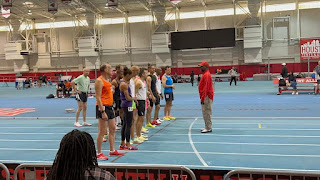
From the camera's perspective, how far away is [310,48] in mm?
31344

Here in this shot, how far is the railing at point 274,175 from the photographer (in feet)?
8.40

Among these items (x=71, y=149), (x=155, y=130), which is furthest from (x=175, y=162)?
(x=71, y=149)

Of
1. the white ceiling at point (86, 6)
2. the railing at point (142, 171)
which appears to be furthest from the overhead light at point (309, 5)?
the railing at point (142, 171)

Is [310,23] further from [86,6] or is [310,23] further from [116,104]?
[116,104]

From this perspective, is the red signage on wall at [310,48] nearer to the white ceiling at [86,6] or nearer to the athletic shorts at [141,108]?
the white ceiling at [86,6]

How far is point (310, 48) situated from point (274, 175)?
32.3m

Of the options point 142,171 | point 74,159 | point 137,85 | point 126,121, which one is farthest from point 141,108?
point 74,159

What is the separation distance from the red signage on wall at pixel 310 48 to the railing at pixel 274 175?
3167cm

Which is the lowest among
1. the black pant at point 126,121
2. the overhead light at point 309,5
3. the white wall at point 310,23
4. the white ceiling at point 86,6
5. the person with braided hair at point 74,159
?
the black pant at point 126,121

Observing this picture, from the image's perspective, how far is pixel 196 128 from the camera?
9.40 m

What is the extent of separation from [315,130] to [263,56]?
26.4 m

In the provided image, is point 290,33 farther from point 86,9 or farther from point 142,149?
point 142,149

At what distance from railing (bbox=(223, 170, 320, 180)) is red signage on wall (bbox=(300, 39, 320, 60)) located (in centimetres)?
3167

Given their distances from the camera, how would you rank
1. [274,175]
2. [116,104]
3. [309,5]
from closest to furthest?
[274,175] < [116,104] < [309,5]
